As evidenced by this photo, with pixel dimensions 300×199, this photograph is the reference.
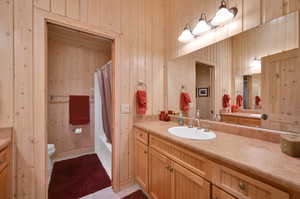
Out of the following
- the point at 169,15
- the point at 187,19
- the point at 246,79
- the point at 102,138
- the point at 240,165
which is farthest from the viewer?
the point at 102,138

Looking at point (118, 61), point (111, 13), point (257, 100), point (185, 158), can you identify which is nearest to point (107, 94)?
point (118, 61)

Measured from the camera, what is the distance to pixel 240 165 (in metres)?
0.69

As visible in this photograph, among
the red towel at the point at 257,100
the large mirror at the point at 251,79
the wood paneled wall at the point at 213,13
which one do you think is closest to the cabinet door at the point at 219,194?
the large mirror at the point at 251,79

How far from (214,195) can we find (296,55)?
1.21m

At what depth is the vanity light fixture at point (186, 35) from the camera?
5.94 ft

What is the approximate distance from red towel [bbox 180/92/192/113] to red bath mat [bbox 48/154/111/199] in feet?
5.28

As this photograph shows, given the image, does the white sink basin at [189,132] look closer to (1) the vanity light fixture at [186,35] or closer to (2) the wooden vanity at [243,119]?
(2) the wooden vanity at [243,119]

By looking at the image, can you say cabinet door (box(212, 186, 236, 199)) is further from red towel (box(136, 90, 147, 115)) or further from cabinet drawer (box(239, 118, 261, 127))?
red towel (box(136, 90, 147, 115))

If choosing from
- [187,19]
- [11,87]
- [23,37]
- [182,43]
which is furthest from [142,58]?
[11,87]

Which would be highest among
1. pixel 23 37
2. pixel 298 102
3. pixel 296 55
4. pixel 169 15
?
pixel 169 15

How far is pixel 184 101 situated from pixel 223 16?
3.75 ft

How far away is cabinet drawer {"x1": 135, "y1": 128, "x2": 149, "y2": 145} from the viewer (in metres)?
1.61

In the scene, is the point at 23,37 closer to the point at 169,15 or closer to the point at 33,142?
the point at 33,142

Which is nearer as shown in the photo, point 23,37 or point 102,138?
point 23,37
